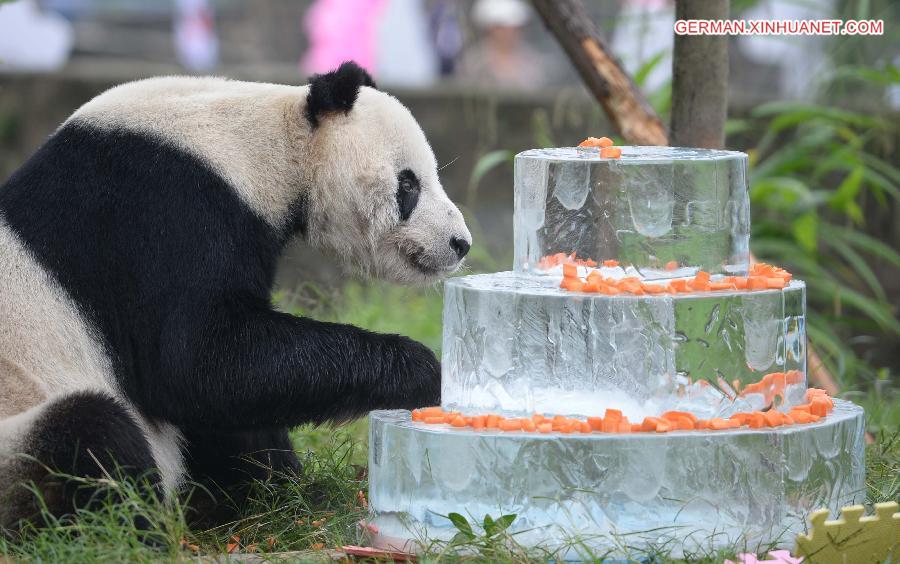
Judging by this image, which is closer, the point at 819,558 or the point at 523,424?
the point at 819,558

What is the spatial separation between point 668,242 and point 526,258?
459 millimetres

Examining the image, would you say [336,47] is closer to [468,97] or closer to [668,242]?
[468,97]

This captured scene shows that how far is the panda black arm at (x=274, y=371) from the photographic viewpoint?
3.71m

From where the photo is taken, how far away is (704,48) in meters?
5.16

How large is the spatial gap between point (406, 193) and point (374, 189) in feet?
0.40

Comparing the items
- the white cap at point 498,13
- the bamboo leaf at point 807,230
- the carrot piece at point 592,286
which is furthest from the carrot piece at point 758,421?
the white cap at point 498,13

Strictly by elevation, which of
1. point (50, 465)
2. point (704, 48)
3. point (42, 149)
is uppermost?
point (704, 48)

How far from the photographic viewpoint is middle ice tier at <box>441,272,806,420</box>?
3.40 m

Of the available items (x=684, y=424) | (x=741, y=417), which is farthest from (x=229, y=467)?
(x=741, y=417)

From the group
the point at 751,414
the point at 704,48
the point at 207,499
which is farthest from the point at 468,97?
the point at 751,414

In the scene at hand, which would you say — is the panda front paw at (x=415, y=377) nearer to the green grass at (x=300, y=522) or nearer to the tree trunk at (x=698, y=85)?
the green grass at (x=300, y=522)

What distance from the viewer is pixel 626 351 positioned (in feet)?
11.2

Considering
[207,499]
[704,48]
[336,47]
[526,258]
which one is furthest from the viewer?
[336,47]

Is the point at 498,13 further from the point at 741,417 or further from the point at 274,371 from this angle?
the point at 741,417
